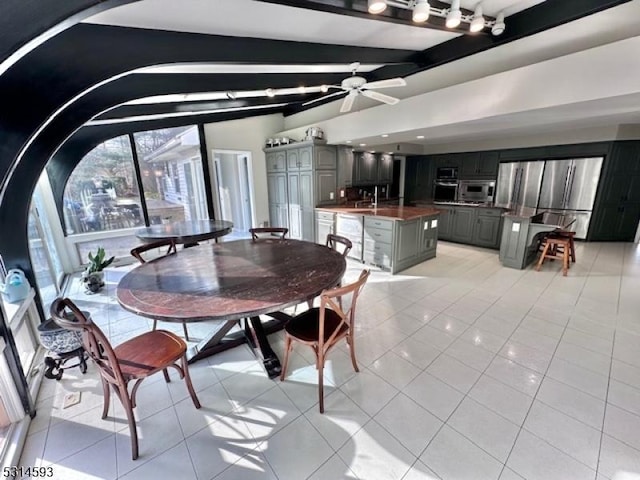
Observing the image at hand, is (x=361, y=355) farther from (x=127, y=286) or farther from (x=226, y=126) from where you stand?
(x=226, y=126)

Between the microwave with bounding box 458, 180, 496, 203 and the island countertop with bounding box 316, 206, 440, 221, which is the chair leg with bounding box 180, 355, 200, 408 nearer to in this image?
the island countertop with bounding box 316, 206, 440, 221

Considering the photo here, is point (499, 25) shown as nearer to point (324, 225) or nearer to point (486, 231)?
point (324, 225)

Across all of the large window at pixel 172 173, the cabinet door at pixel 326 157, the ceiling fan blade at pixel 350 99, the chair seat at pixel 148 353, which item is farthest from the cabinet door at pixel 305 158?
the chair seat at pixel 148 353

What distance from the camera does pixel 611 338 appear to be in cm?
248

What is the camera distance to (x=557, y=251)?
177 inches

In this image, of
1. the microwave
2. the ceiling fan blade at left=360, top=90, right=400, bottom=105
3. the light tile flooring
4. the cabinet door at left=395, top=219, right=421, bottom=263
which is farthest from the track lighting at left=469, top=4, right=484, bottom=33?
the microwave

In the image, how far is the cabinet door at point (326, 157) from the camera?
5068 millimetres

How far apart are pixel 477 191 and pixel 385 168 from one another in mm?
2171

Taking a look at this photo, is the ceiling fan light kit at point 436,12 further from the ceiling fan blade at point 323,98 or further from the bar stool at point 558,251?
the bar stool at point 558,251

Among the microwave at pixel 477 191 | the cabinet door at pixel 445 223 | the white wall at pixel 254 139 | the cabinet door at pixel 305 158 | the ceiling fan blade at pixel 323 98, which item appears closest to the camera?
the ceiling fan blade at pixel 323 98

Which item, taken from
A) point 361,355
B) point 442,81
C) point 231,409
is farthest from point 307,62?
point 231,409

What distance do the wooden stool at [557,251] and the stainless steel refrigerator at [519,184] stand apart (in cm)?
141

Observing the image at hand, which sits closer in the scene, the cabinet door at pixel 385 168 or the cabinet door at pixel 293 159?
the cabinet door at pixel 293 159

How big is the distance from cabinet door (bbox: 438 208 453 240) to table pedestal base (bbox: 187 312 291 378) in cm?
512
